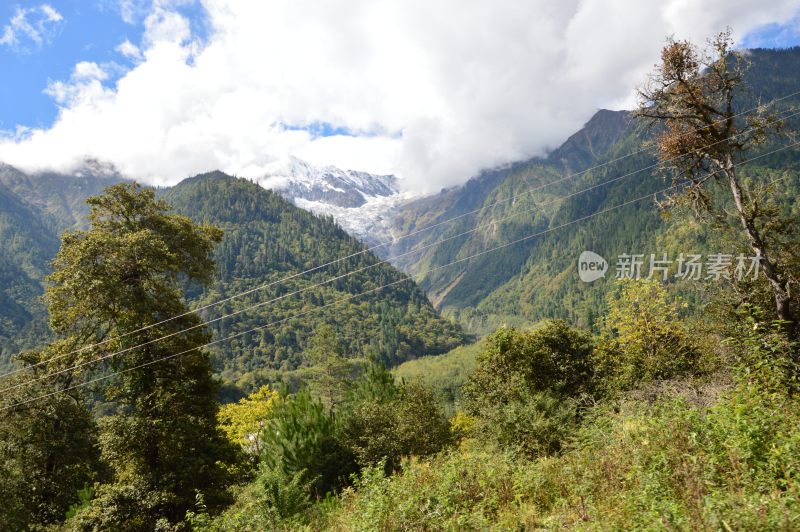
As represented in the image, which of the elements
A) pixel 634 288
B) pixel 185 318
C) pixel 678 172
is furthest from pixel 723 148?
pixel 185 318

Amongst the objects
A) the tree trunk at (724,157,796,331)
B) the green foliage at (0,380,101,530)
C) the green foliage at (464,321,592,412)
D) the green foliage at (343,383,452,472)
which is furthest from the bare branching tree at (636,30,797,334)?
the green foliage at (0,380,101,530)

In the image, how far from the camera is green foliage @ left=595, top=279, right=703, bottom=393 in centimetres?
2377

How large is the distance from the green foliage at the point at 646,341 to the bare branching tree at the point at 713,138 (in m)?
12.1

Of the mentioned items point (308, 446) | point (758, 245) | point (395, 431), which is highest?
point (758, 245)

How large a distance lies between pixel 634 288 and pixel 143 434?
80.2 feet

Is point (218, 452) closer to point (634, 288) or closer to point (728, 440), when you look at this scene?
point (728, 440)

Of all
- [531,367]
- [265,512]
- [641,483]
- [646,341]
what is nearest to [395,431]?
[531,367]

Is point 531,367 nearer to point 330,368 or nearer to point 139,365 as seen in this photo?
point 139,365

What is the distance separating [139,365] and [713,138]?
18.7 meters

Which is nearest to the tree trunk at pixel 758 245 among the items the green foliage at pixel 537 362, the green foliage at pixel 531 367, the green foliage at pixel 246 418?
the green foliage at pixel 531 367

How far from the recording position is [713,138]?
12.3m

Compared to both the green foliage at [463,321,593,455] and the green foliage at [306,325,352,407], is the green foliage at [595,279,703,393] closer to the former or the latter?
the green foliage at [463,321,593,455]

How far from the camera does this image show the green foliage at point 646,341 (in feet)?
78.0

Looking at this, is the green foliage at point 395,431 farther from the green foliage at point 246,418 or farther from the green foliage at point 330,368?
the green foliage at point 330,368
